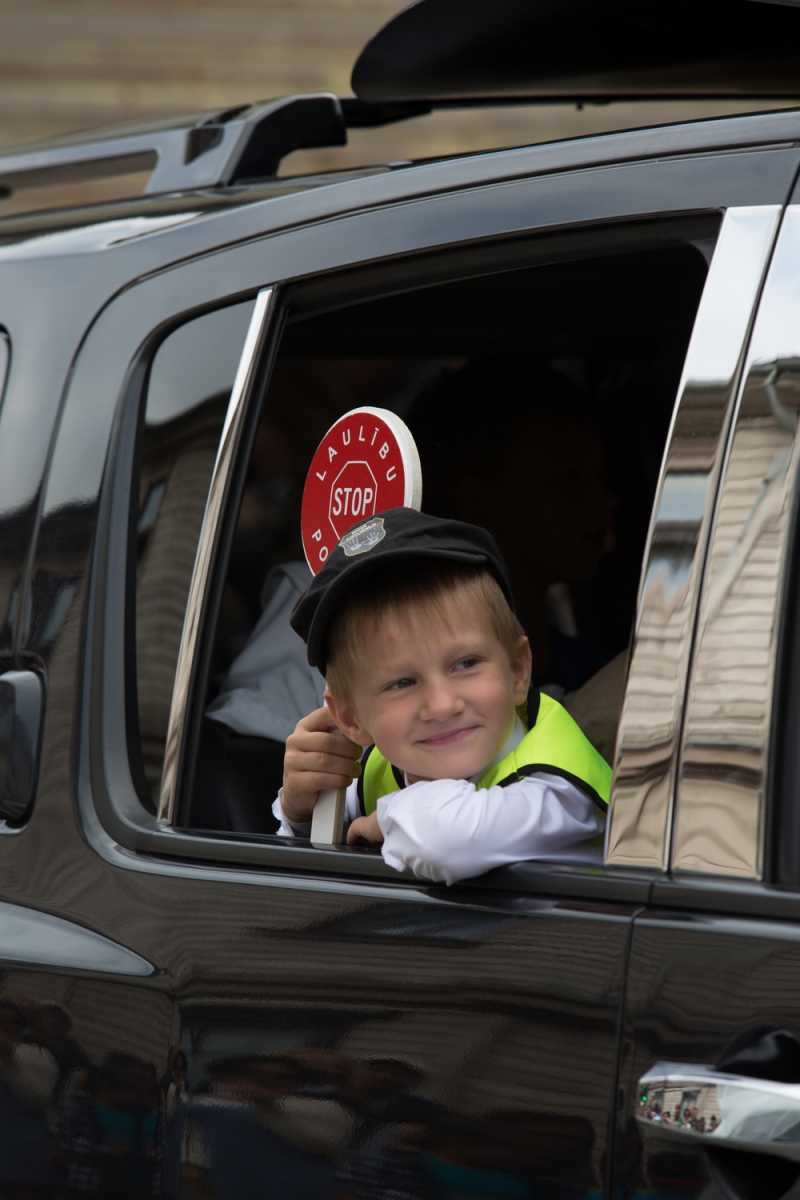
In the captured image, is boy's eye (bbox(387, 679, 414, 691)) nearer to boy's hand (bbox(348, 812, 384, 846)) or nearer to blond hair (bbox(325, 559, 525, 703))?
blond hair (bbox(325, 559, 525, 703))

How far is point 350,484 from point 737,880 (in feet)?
2.41

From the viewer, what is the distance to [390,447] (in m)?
1.55

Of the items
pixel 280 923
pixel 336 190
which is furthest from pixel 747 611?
pixel 336 190

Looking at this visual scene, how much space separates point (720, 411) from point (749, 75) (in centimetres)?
97

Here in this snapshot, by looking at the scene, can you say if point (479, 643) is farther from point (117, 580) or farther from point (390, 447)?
point (117, 580)

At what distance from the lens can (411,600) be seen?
1.44 metres

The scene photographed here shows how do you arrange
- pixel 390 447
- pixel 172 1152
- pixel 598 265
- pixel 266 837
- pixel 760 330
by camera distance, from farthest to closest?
pixel 598 265 < pixel 390 447 < pixel 266 837 < pixel 172 1152 < pixel 760 330

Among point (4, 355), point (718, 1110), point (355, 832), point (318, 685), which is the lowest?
point (718, 1110)

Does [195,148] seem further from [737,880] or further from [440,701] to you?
[737,880]

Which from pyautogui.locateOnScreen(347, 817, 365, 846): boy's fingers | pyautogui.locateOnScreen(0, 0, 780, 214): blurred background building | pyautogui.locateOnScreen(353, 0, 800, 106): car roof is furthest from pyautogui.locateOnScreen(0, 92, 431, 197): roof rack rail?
pyautogui.locateOnScreen(0, 0, 780, 214): blurred background building

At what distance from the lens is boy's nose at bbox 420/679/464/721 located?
1408mm

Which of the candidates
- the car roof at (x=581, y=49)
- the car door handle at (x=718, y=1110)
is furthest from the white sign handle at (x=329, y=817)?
the car roof at (x=581, y=49)

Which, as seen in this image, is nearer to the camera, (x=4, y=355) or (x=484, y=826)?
(x=484, y=826)

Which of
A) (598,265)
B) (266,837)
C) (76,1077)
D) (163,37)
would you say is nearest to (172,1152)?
(76,1077)
